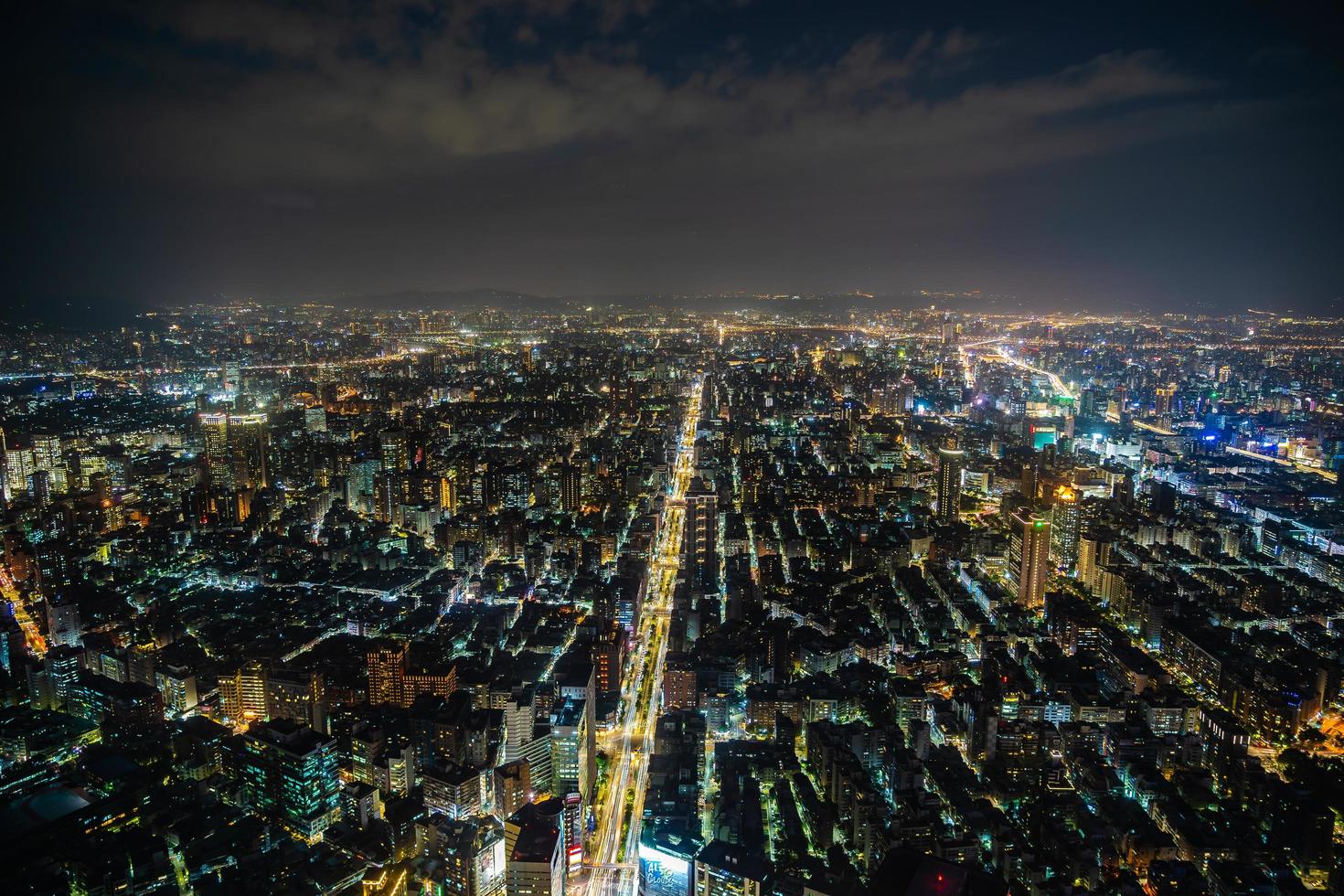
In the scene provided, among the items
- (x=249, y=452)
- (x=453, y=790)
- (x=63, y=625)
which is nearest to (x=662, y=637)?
(x=453, y=790)

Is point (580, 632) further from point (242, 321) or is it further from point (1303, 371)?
point (242, 321)

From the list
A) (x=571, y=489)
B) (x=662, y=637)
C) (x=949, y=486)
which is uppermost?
(x=949, y=486)

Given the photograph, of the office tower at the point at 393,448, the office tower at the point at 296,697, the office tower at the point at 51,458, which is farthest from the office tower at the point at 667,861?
the office tower at the point at 51,458

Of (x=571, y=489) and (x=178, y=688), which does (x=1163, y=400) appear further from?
(x=178, y=688)

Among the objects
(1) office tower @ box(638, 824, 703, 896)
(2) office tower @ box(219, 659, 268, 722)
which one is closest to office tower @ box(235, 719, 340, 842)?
(2) office tower @ box(219, 659, 268, 722)

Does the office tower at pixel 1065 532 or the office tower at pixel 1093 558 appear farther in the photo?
the office tower at pixel 1065 532

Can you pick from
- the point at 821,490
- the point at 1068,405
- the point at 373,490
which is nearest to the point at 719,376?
the point at 1068,405

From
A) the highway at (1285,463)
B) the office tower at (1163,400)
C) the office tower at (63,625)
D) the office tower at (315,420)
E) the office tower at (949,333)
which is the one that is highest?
the office tower at (949,333)

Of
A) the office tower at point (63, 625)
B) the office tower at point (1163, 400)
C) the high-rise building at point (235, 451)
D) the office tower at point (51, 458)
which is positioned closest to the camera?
the office tower at point (63, 625)

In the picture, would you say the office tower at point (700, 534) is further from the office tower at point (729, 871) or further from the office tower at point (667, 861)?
the office tower at point (729, 871)
